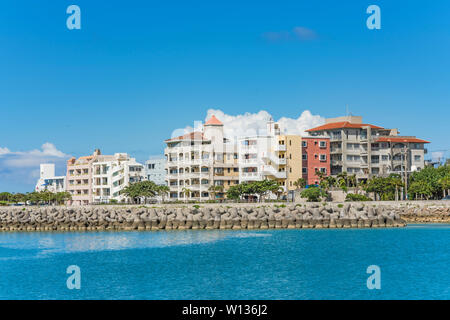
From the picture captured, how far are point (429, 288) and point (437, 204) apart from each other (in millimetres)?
42659

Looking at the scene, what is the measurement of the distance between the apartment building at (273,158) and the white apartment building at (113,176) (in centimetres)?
2624

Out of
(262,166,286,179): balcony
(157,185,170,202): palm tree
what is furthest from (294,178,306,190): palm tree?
(157,185,170,202): palm tree

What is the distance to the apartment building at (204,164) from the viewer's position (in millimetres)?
91875

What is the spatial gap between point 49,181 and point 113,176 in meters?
33.5

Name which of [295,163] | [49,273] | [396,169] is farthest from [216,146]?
[49,273]

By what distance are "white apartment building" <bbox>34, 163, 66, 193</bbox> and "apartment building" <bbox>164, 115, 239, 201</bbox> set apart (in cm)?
4533

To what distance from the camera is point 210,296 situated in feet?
90.0

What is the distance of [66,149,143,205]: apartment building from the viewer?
10900 cm

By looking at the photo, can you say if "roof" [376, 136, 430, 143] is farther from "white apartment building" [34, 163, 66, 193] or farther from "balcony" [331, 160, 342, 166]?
"white apartment building" [34, 163, 66, 193]

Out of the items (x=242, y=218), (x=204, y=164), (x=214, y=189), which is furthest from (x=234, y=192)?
(x=242, y=218)

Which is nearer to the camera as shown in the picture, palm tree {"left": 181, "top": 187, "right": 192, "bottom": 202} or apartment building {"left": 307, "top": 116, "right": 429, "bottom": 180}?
palm tree {"left": 181, "top": 187, "right": 192, "bottom": 202}

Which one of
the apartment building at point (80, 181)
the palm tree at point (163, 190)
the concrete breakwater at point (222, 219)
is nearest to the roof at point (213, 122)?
the palm tree at point (163, 190)
